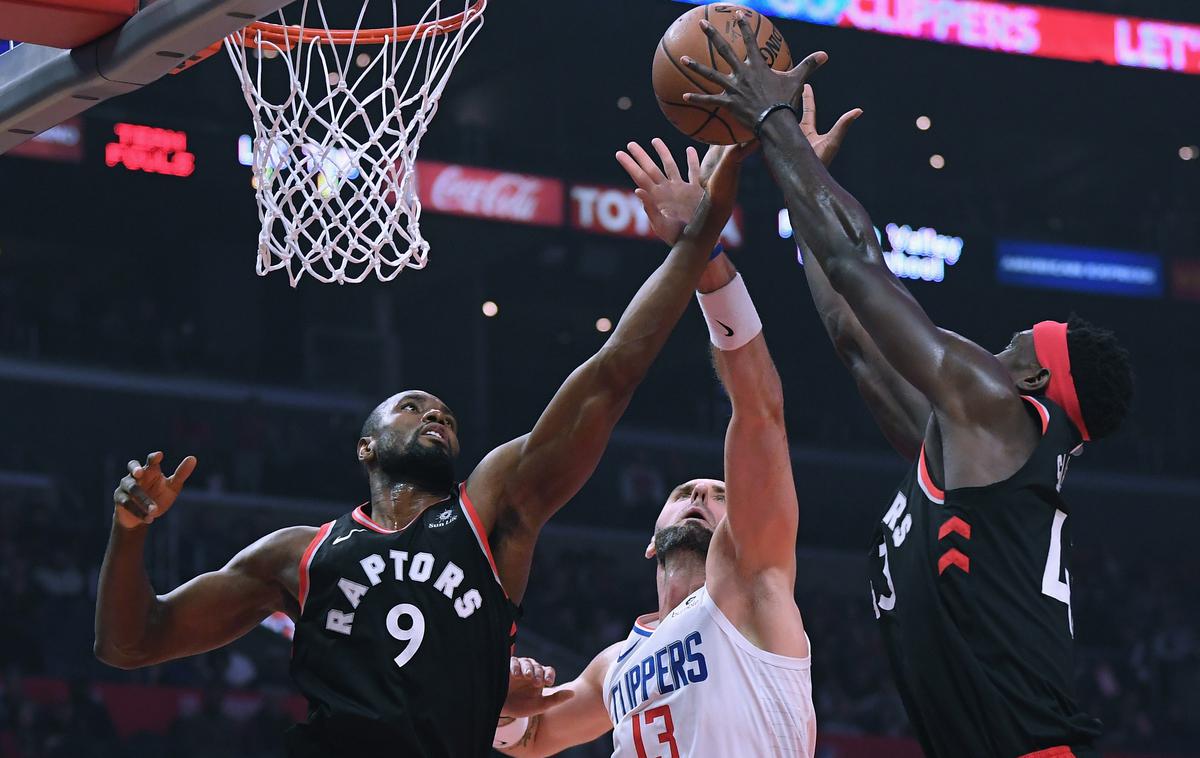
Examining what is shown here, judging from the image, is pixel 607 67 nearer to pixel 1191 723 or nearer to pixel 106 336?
pixel 106 336

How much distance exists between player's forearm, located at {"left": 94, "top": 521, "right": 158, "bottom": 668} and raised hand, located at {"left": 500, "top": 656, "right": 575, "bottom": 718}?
1.06 m

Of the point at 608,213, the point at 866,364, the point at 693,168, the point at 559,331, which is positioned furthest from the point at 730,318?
the point at 559,331

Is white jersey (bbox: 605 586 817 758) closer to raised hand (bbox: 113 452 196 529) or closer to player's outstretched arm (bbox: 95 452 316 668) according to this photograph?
player's outstretched arm (bbox: 95 452 316 668)

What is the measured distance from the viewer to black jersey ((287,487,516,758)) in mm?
3699

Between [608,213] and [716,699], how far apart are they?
12226 millimetres

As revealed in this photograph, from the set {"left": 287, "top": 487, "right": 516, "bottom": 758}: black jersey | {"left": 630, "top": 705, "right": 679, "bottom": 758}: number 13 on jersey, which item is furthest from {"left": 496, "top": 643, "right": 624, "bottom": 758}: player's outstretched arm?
{"left": 287, "top": 487, "right": 516, "bottom": 758}: black jersey

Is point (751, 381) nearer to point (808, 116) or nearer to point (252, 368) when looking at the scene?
point (808, 116)

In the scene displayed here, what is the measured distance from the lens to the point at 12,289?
18625 millimetres

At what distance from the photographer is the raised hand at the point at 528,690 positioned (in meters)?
4.64

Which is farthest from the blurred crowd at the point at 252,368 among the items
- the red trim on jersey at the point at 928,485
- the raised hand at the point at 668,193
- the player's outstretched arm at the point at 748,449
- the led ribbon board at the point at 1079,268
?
the red trim on jersey at the point at 928,485

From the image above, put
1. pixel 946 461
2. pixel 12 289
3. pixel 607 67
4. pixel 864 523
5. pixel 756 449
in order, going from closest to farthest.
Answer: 1. pixel 946 461
2. pixel 756 449
3. pixel 607 67
4. pixel 12 289
5. pixel 864 523

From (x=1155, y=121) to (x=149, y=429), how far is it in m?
12.2

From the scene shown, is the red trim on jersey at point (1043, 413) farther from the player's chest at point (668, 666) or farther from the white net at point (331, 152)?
the white net at point (331, 152)

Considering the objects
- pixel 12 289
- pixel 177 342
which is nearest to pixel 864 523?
pixel 177 342
